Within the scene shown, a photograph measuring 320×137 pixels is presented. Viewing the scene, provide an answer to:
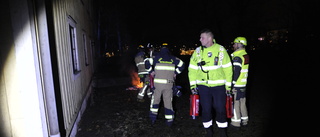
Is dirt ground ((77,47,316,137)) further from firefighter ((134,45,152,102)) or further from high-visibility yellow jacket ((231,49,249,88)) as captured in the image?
high-visibility yellow jacket ((231,49,249,88))

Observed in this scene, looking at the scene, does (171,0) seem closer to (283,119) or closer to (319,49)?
(319,49)

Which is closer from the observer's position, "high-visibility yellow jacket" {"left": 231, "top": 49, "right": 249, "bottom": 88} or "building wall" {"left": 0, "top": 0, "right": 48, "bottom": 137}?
"building wall" {"left": 0, "top": 0, "right": 48, "bottom": 137}

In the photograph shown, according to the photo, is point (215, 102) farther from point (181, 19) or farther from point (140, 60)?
point (181, 19)

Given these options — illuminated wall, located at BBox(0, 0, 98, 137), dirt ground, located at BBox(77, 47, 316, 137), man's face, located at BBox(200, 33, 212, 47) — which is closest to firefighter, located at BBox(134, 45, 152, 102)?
dirt ground, located at BBox(77, 47, 316, 137)

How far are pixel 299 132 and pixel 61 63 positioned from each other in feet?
17.4

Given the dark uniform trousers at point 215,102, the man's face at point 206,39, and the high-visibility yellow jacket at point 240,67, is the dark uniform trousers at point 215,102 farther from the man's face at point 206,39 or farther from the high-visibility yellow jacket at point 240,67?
the man's face at point 206,39

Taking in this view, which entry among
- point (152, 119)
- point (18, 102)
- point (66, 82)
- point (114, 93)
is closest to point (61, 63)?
point (66, 82)

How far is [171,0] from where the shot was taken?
30125 millimetres

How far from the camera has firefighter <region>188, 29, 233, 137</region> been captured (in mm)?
3848

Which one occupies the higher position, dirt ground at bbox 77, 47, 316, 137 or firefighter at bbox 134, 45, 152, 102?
firefighter at bbox 134, 45, 152, 102

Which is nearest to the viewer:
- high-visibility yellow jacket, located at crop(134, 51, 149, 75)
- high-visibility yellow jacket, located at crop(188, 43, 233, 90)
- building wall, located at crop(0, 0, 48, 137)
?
building wall, located at crop(0, 0, 48, 137)

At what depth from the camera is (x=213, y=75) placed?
12.6 ft

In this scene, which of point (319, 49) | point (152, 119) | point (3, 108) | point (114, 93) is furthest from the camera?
point (319, 49)

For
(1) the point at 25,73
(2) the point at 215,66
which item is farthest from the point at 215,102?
(1) the point at 25,73
